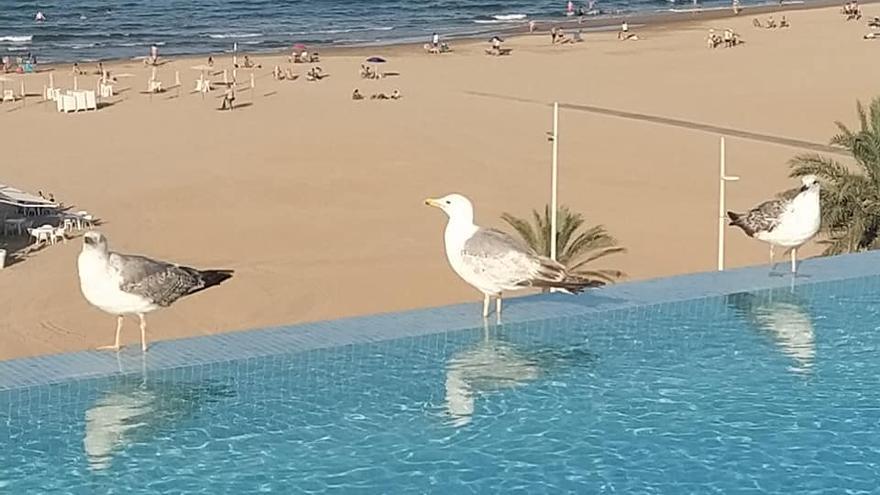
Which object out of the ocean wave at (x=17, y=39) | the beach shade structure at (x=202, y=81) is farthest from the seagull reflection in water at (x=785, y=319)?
the ocean wave at (x=17, y=39)

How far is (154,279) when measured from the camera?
8.05m

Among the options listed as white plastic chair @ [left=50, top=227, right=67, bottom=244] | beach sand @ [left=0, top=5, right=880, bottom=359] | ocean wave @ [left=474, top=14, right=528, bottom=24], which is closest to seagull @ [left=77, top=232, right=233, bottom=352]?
beach sand @ [left=0, top=5, right=880, bottom=359]

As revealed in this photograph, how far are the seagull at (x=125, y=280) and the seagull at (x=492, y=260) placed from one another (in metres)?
1.51

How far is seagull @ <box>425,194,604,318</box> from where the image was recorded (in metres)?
8.46

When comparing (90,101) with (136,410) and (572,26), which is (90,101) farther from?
(572,26)

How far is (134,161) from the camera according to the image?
24.7 m

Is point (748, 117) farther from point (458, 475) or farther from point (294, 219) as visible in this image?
point (458, 475)

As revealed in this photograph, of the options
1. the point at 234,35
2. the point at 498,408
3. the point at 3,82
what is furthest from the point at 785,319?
the point at 234,35

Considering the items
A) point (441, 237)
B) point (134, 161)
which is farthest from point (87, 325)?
point (134, 161)

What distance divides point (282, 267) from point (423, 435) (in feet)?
32.1

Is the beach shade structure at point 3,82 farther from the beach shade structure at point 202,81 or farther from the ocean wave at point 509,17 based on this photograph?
the ocean wave at point 509,17

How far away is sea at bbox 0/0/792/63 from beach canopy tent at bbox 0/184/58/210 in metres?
24.6

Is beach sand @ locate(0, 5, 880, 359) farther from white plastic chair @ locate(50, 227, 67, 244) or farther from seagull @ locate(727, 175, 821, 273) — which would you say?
seagull @ locate(727, 175, 821, 273)

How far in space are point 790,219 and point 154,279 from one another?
4.50 m
